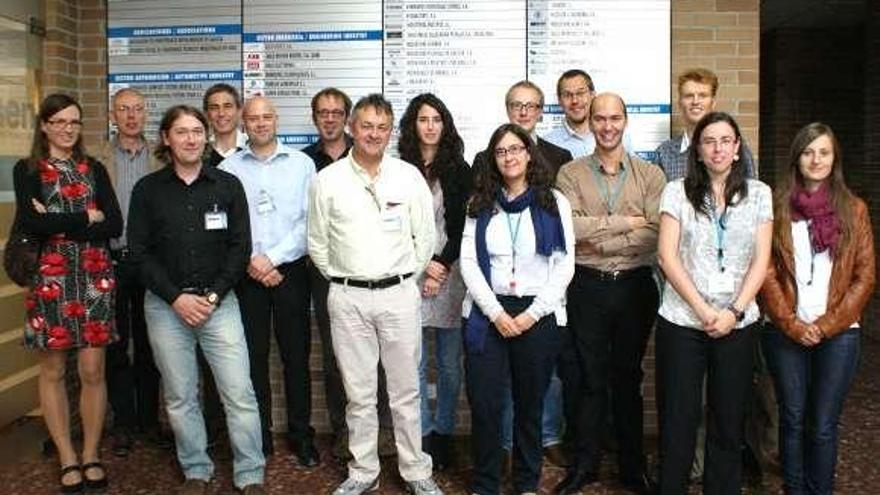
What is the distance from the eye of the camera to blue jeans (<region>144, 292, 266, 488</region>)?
139 inches

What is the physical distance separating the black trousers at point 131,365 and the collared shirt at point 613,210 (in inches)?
87.2

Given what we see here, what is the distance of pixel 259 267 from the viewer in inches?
150

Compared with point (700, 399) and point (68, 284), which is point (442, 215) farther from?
point (68, 284)

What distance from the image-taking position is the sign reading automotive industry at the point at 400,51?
4.56 m

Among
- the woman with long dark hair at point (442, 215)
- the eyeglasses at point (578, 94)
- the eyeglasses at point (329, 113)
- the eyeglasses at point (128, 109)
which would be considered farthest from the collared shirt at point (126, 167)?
the eyeglasses at point (578, 94)

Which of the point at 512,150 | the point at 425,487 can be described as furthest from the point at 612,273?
the point at 425,487

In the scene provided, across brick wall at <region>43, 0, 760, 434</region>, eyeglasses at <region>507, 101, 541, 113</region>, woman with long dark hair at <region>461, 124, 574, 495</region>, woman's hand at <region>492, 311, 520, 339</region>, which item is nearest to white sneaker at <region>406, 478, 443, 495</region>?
woman with long dark hair at <region>461, 124, 574, 495</region>

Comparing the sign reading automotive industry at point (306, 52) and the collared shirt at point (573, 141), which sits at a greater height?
the sign reading automotive industry at point (306, 52)

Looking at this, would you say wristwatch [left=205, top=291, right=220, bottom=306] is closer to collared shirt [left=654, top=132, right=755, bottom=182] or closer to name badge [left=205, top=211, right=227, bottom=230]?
name badge [left=205, top=211, right=227, bottom=230]

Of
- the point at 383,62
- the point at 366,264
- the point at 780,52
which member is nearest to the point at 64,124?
the point at 366,264

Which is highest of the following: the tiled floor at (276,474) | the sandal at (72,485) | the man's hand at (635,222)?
the man's hand at (635,222)

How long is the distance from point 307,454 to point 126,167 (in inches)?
67.9

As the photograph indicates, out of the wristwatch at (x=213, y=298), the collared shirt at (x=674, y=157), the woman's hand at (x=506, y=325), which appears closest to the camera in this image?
the woman's hand at (x=506, y=325)

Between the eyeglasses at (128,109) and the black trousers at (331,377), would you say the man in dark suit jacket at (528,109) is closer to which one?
the black trousers at (331,377)
